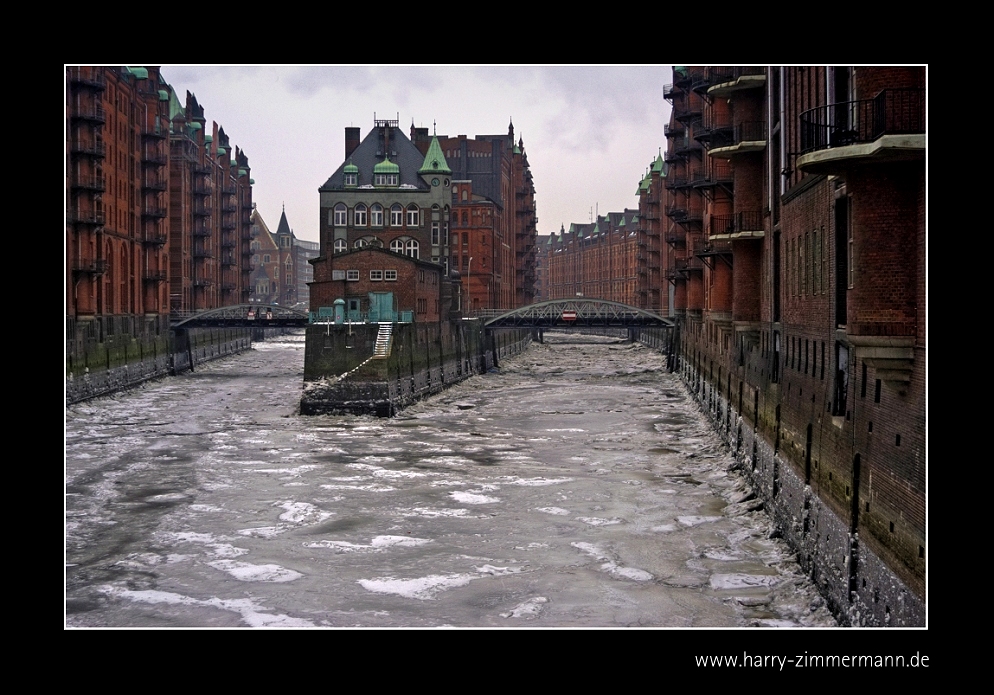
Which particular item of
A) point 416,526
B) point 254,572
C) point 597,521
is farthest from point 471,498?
point 254,572

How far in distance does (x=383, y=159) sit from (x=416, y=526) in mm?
67632

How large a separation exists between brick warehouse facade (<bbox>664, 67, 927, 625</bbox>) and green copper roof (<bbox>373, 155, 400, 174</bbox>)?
52.1 m

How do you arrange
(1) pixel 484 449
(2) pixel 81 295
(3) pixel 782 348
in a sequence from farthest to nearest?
(2) pixel 81 295 → (1) pixel 484 449 → (3) pixel 782 348

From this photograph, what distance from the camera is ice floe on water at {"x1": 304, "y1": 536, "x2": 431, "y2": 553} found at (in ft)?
73.4

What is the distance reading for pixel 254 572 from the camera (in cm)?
2053

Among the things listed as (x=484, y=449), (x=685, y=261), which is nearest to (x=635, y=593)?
(x=484, y=449)

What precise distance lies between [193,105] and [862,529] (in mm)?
91504

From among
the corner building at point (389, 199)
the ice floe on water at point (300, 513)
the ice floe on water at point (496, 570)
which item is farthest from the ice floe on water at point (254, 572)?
the corner building at point (389, 199)

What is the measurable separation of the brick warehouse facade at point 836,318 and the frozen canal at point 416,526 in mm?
1607

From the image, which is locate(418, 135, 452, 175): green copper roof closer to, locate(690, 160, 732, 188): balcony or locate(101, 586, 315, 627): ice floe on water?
locate(690, 160, 732, 188): balcony

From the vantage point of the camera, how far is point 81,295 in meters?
56.5

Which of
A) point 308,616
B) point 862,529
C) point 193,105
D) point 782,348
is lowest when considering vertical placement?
point 308,616

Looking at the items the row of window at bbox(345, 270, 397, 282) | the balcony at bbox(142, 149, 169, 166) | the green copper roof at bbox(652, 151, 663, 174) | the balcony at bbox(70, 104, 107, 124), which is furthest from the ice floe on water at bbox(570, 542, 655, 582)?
the green copper roof at bbox(652, 151, 663, 174)

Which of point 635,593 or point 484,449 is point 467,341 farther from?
point 635,593
